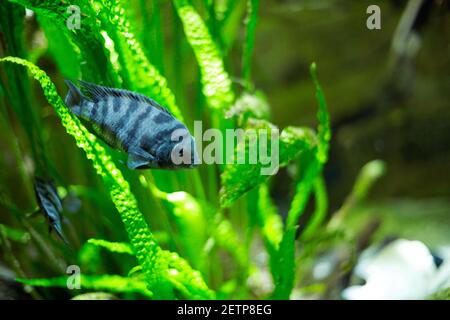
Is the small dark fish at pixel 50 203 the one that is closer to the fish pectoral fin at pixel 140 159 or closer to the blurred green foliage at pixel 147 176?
the blurred green foliage at pixel 147 176

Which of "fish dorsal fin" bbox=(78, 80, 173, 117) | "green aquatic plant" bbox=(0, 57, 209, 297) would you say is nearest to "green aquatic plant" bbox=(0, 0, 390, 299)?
"green aquatic plant" bbox=(0, 57, 209, 297)

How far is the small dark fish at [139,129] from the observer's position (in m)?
1.30

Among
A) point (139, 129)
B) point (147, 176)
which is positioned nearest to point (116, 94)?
→ point (139, 129)

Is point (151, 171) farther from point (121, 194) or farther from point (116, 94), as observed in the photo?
point (116, 94)

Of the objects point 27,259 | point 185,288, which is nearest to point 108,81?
point 185,288

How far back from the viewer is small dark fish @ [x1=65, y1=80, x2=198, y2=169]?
130 cm

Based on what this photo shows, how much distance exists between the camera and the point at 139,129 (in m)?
1.30

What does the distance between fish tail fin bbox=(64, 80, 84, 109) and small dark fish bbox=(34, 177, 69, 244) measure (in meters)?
0.42

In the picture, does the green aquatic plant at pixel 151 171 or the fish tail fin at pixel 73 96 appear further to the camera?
the green aquatic plant at pixel 151 171

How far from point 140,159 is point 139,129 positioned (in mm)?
83

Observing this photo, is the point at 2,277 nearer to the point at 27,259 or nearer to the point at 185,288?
the point at 27,259

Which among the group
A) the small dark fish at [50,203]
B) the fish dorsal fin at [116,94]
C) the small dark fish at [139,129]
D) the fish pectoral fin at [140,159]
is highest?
the fish dorsal fin at [116,94]

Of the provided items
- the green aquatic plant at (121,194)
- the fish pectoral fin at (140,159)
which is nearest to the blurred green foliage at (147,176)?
the green aquatic plant at (121,194)

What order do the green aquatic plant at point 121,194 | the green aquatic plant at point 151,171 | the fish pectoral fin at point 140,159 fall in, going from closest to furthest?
the fish pectoral fin at point 140,159
the green aquatic plant at point 121,194
the green aquatic plant at point 151,171
